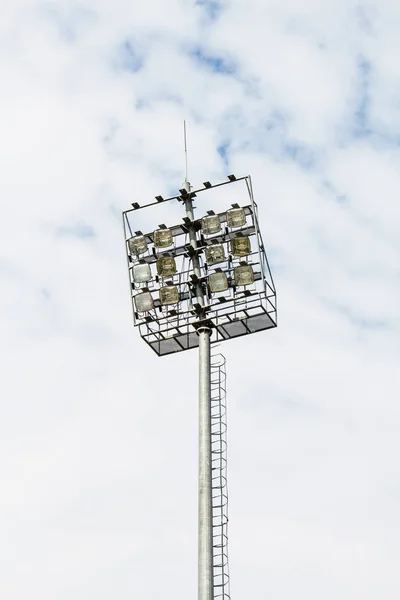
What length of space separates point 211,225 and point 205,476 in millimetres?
8654

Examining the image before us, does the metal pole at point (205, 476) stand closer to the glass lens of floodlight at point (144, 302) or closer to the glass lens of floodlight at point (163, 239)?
the glass lens of floodlight at point (144, 302)

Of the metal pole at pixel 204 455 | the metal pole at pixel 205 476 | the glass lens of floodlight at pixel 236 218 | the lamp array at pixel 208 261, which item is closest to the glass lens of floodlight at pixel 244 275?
the lamp array at pixel 208 261

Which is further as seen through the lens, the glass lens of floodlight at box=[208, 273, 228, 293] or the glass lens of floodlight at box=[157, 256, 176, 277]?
the glass lens of floodlight at box=[157, 256, 176, 277]

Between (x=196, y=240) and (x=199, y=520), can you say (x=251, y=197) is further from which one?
(x=199, y=520)

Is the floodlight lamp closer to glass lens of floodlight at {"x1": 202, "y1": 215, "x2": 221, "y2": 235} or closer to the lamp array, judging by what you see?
the lamp array

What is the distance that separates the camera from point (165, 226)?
37062mm

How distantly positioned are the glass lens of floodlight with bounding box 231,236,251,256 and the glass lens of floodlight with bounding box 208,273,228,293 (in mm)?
963

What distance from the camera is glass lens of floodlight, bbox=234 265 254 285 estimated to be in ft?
116

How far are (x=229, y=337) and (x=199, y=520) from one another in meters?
6.42

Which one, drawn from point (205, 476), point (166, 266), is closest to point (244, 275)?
Result: point (166, 266)

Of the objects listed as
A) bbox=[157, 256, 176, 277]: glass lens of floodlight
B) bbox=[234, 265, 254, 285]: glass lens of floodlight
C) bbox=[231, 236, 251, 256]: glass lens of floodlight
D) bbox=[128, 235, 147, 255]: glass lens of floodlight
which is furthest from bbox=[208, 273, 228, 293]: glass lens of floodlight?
bbox=[128, 235, 147, 255]: glass lens of floodlight

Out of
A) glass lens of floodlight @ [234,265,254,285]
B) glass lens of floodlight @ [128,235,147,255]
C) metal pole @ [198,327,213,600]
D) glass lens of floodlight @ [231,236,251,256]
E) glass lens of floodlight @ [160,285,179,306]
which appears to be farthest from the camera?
glass lens of floodlight @ [128,235,147,255]

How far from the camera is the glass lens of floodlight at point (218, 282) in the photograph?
3538 centimetres

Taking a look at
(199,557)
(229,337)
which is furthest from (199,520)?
(229,337)
